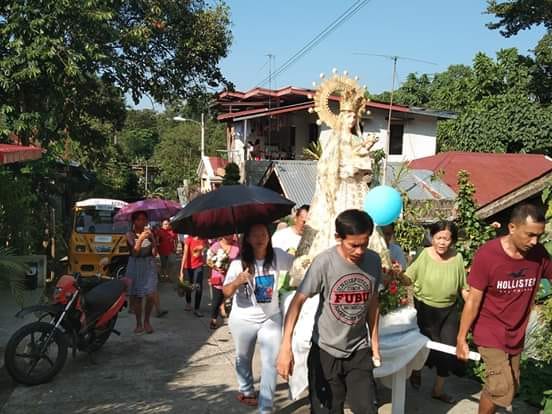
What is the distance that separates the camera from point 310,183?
14.2 metres

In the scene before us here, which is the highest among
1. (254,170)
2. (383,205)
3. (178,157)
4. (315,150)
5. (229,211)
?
(178,157)

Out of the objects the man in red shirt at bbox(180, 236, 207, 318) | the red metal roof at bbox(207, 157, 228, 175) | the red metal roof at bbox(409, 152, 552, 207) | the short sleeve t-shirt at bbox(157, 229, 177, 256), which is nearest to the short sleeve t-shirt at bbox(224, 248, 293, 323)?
the man in red shirt at bbox(180, 236, 207, 318)

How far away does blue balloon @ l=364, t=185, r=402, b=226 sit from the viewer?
483cm

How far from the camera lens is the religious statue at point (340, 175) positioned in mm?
5062

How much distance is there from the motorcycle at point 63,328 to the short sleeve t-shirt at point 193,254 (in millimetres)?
2100

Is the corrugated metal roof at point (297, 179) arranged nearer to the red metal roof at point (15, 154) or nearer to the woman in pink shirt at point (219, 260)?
the woman in pink shirt at point (219, 260)

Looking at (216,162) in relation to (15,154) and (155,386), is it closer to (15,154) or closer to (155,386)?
(15,154)

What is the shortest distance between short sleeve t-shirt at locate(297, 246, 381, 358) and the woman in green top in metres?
1.67

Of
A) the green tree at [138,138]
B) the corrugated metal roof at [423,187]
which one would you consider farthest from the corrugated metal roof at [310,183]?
the green tree at [138,138]

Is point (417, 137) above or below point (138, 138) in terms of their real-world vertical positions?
below

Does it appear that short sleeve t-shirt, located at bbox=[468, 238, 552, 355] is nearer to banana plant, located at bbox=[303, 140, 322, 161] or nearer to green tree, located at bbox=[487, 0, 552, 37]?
banana plant, located at bbox=[303, 140, 322, 161]

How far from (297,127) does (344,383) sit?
1755cm

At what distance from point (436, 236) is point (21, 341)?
4062 millimetres

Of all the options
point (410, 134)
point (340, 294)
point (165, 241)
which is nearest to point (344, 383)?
point (340, 294)
